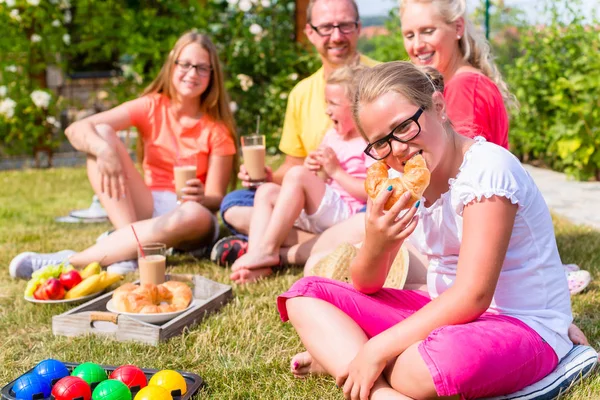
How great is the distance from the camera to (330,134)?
405cm

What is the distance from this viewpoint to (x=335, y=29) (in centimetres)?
405

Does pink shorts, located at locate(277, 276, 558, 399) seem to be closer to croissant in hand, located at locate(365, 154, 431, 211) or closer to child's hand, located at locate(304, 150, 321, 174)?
croissant in hand, located at locate(365, 154, 431, 211)

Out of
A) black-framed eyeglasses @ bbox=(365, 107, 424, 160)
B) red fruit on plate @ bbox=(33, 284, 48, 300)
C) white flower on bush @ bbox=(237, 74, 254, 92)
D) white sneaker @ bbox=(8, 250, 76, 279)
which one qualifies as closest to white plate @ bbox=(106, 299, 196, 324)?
red fruit on plate @ bbox=(33, 284, 48, 300)

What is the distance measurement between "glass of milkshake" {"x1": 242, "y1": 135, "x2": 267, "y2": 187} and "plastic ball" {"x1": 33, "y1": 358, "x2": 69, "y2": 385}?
2.00 m

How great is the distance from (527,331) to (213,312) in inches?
61.7

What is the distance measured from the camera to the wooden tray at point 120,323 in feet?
9.25

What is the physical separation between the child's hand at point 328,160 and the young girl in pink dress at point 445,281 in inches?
56.7

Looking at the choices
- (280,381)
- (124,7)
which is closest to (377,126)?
(280,381)

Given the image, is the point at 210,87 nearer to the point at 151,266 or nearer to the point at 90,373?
the point at 151,266

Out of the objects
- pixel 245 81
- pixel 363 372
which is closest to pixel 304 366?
pixel 363 372

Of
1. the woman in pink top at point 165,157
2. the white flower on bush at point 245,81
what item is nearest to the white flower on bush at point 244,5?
the white flower on bush at point 245,81

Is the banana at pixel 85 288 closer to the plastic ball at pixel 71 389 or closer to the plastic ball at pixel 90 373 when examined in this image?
the plastic ball at pixel 90 373

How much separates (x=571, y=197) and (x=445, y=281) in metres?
3.92

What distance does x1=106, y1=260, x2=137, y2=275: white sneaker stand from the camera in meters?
3.94
